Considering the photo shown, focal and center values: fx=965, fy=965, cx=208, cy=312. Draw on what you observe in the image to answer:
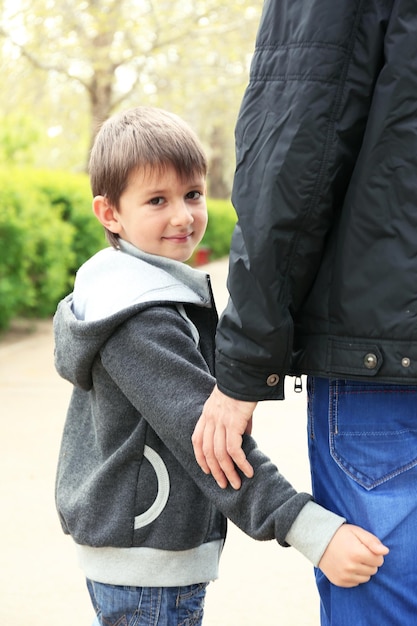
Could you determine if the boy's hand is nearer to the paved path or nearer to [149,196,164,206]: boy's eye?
[149,196,164,206]: boy's eye

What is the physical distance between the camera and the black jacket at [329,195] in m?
1.61

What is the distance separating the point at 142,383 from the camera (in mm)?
1978

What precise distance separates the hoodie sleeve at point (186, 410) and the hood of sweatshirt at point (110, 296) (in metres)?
0.03

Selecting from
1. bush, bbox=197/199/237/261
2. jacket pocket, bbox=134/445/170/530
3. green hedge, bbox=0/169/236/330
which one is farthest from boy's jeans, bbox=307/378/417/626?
bush, bbox=197/199/237/261

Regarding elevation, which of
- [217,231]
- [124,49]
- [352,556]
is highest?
[352,556]

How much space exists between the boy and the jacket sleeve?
28 centimetres

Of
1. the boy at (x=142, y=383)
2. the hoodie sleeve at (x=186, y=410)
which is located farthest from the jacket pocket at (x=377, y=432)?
the boy at (x=142, y=383)

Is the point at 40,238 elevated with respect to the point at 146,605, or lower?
lower

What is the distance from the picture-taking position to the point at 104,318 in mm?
2012

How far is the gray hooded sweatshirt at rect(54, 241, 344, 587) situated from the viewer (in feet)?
6.43

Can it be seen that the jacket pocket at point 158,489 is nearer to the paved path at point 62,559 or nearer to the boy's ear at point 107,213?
the boy's ear at point 107,213

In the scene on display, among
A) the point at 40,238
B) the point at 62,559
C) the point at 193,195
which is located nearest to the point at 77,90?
the point at 40,238

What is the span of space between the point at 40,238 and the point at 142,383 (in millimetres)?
6454

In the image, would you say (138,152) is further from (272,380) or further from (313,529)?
(313,529)
